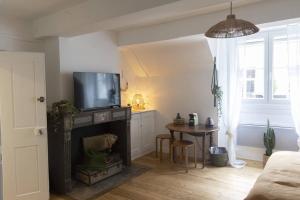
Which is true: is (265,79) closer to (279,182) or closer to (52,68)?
(279,182)

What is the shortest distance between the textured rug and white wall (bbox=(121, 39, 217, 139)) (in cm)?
137

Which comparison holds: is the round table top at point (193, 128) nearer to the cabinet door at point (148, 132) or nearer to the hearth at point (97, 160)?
the cabinet door at point (148, 132)

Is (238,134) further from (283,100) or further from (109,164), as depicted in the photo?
(109,164)

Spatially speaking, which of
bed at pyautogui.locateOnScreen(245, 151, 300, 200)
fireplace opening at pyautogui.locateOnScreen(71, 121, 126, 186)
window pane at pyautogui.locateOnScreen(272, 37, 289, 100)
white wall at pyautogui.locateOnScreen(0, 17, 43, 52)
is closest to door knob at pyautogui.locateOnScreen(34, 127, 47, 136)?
fireplace opening at pyautogui.locateOnScreen(71, 121, 126, 186)

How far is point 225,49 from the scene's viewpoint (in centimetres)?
381

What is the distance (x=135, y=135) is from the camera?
444 cm

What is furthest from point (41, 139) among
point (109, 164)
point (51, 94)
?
point (109, 164)

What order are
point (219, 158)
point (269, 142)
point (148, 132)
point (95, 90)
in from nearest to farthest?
point (95, 90) → point (269, 142) → point (219, 158) → point (148, 132)

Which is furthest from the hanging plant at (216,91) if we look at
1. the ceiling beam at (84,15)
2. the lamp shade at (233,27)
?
the ceiling beam at (84,15)

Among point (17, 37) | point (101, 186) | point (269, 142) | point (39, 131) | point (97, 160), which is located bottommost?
point (101, 186)

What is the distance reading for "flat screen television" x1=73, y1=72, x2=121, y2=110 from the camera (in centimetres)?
337

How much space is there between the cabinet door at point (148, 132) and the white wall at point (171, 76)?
153 mm

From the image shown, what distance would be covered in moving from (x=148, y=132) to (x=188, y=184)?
5.60 ft

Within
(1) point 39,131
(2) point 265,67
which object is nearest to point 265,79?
(2) point 265,67
